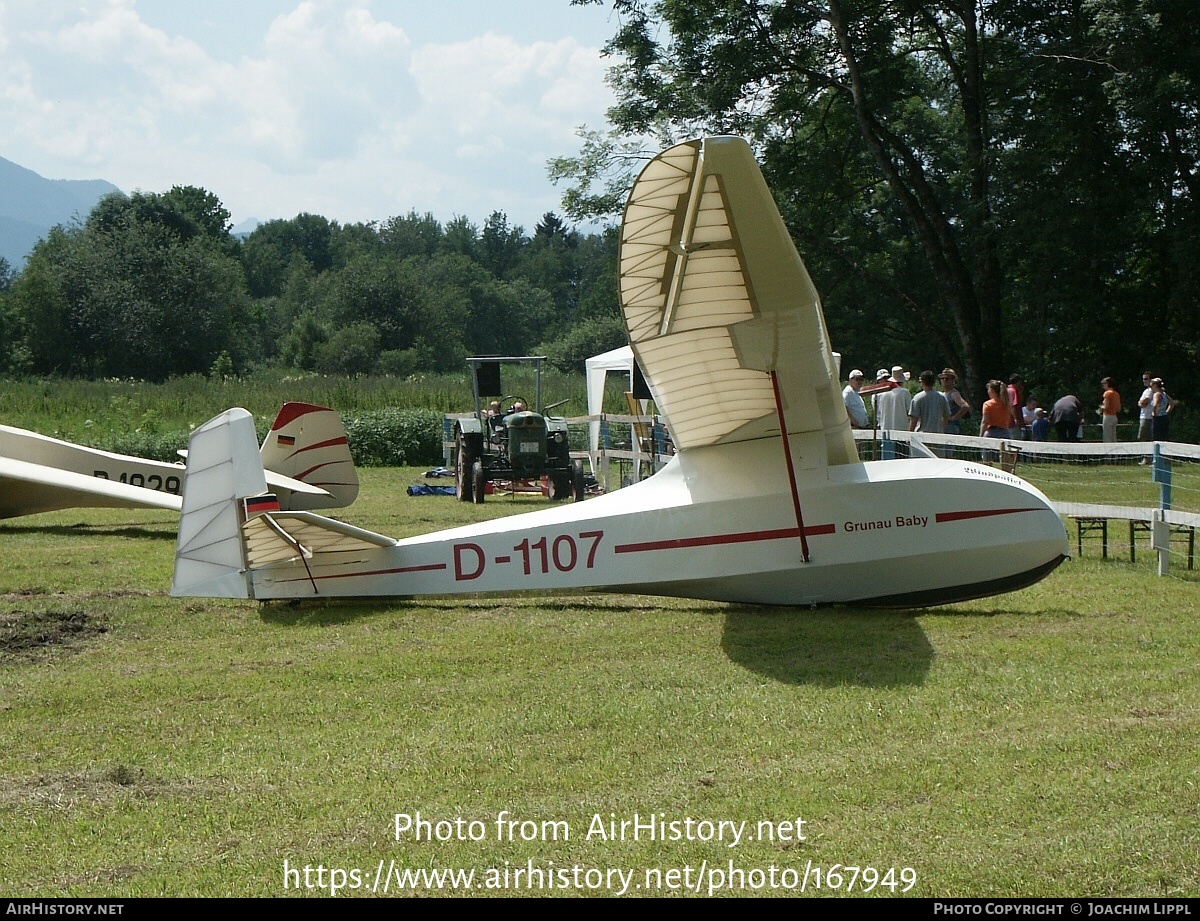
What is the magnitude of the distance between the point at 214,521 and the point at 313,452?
6462mm

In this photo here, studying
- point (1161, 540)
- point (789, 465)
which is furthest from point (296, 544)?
point (1161, 540)

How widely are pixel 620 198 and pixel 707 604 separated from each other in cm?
2399

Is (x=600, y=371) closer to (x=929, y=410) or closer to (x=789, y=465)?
(x=929, y=410)

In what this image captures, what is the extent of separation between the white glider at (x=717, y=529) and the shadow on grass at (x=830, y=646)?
20cm

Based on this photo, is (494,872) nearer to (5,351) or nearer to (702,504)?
(702,504)

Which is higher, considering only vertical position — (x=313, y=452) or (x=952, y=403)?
(x=952, y=403)

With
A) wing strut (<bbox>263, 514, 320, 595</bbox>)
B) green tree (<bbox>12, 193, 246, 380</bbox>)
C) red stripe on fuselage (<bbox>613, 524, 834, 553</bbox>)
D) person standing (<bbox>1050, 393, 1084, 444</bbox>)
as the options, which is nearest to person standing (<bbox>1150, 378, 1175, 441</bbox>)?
person standing (<bbox>1050, 393, 1084, 444</bbox>)

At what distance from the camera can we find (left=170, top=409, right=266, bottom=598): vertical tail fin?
7512 mm

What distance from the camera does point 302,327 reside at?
85.6m

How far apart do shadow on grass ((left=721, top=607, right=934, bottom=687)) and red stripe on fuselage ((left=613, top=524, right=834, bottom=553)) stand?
532 millimetres

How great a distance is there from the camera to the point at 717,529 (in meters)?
7.64

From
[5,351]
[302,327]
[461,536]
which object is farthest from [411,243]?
[461,536]

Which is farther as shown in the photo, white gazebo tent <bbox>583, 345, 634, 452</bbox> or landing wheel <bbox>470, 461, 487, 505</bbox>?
white gazebo tent <bbox>583, 345, 634, 452</bbox>

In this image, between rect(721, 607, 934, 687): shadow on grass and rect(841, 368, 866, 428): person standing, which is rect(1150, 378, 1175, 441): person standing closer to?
rect(841, 368, 866, 428): person standing
